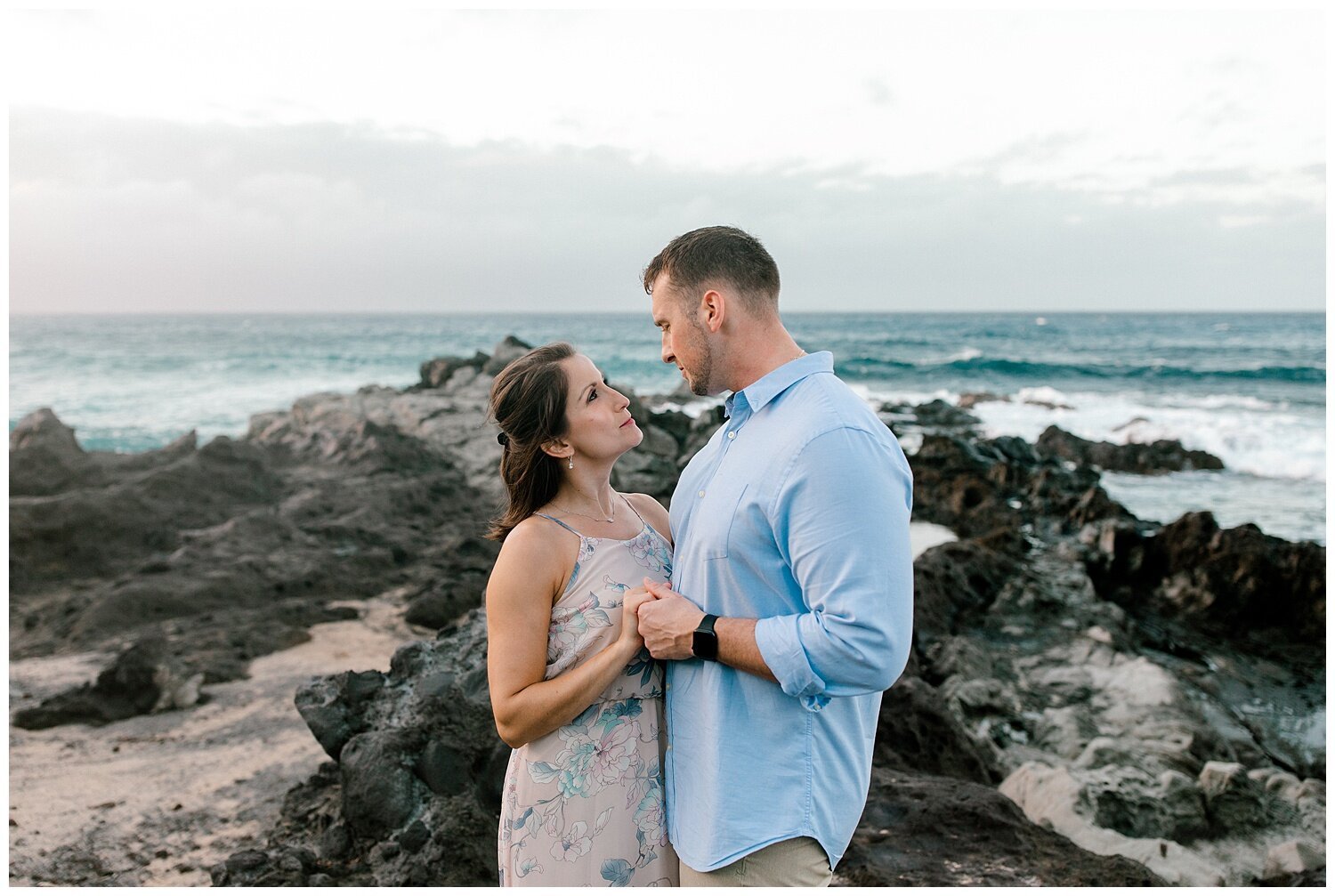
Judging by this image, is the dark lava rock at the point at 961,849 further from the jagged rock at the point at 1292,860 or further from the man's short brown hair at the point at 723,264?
the man's short brown hair at the point at 723,264

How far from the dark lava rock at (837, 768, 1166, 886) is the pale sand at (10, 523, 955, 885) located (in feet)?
9.53

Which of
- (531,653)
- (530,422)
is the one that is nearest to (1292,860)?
(531,653)

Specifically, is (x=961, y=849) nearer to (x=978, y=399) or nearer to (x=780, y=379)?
(x=780, y=379)

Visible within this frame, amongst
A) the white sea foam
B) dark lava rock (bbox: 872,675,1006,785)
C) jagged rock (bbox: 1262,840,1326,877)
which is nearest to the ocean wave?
the white sea foam

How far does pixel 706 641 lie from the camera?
2.21m

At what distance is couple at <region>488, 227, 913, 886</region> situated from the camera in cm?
207

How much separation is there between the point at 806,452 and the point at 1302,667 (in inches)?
A: 336

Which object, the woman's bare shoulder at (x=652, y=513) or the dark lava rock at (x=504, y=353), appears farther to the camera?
the dark lava rock at (x=504, y=353)

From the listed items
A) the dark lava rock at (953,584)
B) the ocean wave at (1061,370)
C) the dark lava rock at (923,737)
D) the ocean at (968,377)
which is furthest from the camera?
the ocean wave at (1061,370)

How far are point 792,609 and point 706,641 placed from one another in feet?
0.70

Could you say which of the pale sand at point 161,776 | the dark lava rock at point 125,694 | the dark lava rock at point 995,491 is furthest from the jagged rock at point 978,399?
the dark lava rock at point 125,694

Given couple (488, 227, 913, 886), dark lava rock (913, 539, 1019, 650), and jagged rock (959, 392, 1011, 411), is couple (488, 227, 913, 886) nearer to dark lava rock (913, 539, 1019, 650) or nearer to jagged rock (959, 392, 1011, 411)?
dark lava rock (913, 539, 1019, 650)

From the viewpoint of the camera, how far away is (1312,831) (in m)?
5.49

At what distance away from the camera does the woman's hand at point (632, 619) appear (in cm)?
234
